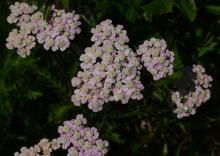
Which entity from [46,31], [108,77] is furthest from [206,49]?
[46,31]

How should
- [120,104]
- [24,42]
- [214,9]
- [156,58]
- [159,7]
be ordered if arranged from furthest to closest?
[120,104] → [214,9] → [24,42] → [156,58] → [159,7]

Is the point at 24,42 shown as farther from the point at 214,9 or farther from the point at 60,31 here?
the point at 214,9

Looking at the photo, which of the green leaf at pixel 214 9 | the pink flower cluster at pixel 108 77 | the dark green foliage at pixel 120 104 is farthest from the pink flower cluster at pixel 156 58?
the green leaf at pixel 214 9

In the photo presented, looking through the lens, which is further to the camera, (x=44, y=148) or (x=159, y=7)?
(x=44, y=148)

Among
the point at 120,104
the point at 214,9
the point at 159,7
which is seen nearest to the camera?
the point at 159,7

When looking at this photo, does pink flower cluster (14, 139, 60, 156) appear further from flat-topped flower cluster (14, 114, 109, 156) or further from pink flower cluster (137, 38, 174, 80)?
pink flower cluster (137, 38, 174, 80)

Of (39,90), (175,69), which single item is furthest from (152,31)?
(39,90)

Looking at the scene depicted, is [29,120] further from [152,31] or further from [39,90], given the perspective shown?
[152,31]
